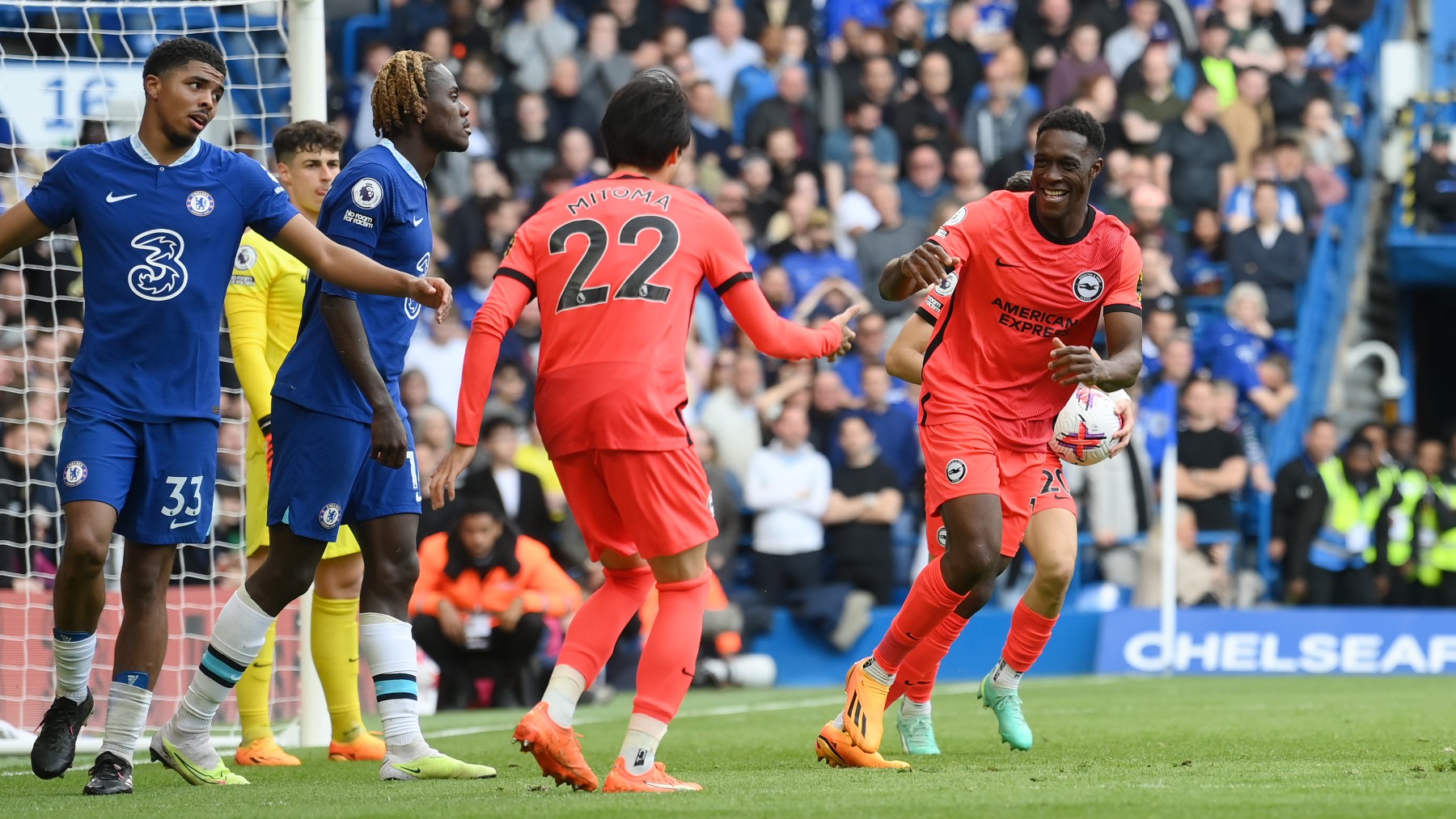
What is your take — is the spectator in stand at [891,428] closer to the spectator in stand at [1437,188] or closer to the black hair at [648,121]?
the spectator in stand at [1437,188]

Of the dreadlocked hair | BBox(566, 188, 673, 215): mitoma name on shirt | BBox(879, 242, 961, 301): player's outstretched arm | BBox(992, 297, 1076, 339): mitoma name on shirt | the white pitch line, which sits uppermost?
the dreadlocked hair

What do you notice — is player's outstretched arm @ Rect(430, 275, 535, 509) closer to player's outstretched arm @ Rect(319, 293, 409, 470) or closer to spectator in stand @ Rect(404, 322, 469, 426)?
player's outstretched arm @ Rect(319, 293, 409, 470)

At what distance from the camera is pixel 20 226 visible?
6.47 m

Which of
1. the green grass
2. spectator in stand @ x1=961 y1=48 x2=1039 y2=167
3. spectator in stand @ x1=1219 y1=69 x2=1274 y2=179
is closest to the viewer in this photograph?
the green grass

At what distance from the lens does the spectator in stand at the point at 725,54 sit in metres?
18.7

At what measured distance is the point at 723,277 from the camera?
6125 millimetres

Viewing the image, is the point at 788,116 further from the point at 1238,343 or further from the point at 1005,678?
the point at 1005,678

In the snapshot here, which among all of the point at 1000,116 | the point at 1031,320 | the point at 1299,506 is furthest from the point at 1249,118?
the point at 1031,320

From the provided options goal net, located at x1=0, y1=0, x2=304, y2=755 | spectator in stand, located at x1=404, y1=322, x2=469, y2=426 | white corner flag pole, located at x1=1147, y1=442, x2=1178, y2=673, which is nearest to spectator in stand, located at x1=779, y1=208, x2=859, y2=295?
spectator in stand, located at x1=404, y1=322, x2=469, y2=426

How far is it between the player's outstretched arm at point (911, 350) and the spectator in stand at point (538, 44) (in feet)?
37.7

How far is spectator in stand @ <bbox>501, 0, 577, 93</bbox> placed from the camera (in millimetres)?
18797

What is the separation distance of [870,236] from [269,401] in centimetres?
968

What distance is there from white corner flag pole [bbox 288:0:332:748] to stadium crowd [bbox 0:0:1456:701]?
2.07 meters

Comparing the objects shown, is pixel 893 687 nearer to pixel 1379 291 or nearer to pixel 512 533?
pixel 512 533
